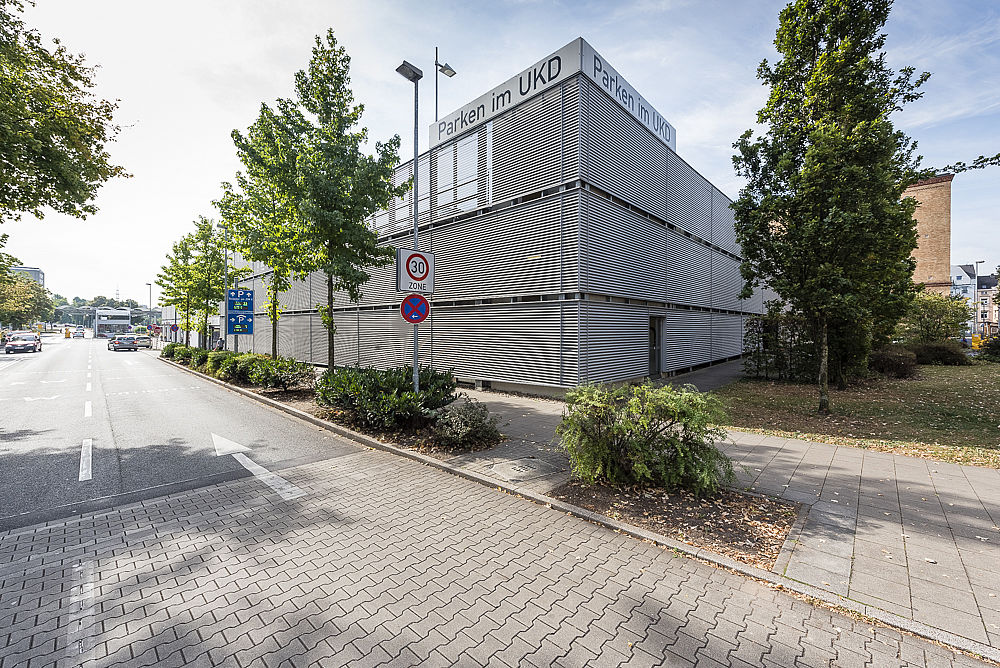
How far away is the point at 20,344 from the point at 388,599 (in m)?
48.0

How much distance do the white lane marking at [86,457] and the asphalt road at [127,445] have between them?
0.09ft

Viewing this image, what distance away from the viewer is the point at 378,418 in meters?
7.55

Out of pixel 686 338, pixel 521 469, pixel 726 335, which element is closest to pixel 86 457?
pixel 521 469

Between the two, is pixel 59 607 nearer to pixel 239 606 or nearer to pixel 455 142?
pixel 239 606

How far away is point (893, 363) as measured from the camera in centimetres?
1580

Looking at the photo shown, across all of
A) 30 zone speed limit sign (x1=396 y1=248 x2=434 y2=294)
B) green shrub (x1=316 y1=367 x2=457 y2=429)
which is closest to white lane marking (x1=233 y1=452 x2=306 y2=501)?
green shrub (x1=316 y1=367 x2=457 y2=429)

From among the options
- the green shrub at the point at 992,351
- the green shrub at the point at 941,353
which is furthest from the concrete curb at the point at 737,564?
the green shrub at the point at 992,351

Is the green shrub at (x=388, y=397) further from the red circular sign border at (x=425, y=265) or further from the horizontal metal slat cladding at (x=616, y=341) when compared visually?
the horizontal metal slat cladding at (x=616, y=341)

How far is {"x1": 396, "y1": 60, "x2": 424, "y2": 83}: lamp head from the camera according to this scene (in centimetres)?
793

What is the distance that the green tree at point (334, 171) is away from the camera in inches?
382

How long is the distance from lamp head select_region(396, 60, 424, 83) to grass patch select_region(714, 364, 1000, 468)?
31.7 feet

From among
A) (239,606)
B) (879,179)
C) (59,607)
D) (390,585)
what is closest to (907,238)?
(879,179)

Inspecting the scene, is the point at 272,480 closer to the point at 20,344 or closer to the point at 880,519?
the point at 880,519

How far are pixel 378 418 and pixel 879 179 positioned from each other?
37.6 feet
